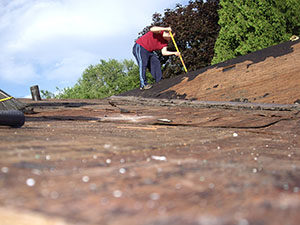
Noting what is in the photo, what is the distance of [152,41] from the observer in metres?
6.23

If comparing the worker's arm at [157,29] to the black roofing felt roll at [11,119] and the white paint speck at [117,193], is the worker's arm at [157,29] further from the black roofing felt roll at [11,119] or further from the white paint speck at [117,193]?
the white paint speck at [117,193]

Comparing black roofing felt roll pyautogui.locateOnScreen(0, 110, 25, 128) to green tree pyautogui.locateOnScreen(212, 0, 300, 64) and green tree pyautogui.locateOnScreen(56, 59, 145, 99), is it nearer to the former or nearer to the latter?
green tree pyautogui.locateOnScreen(212, 0, 300, 64)

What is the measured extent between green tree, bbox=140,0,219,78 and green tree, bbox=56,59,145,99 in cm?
313

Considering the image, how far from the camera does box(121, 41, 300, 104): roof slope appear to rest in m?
3.09

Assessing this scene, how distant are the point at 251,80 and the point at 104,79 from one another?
52.4 feet

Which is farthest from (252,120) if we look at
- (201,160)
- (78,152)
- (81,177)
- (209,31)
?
(209,31)

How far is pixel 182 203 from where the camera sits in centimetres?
42

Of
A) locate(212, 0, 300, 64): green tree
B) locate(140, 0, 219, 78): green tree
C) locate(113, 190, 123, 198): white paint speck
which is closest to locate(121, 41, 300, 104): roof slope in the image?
locate(113, 190, 123, 198): white paint speck

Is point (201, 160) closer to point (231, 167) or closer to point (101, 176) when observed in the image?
point (231, 167)

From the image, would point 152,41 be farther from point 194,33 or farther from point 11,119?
point 194,33

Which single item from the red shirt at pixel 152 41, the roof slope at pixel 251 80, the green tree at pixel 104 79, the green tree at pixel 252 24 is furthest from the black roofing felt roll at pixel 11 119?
the green tree at pixel 104 79

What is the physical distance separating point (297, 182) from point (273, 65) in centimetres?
311

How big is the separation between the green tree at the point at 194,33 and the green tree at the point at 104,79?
3.13m

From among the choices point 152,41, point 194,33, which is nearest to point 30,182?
point 152,41
